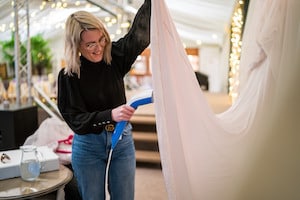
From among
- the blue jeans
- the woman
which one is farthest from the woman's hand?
the blue jeans

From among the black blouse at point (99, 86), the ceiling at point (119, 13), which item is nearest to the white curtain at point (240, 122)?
the black blouse at point (99, 86)

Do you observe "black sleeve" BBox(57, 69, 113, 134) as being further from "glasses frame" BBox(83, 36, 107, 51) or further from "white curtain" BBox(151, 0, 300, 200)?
"white curtain" BBox(151, 0, 300, 200)

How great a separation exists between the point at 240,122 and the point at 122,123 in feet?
1.57

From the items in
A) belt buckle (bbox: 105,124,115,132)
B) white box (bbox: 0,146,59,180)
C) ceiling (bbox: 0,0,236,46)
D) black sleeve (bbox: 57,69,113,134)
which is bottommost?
white box (bbox: 0,146,59,180)

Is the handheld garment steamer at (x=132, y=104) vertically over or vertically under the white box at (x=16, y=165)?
over

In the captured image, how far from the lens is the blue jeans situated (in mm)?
1350

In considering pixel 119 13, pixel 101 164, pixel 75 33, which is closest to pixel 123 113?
pixel 101 164

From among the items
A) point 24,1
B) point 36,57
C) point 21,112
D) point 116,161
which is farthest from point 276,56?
point 36,57

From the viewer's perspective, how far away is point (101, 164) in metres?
1.37

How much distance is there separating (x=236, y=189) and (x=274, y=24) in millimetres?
608

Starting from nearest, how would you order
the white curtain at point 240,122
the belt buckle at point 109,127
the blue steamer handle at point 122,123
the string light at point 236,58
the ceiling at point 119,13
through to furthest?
the white curtain at point 240,122 < the blue steamer handle at point 122,123 < the belt buckle at point 109,127 < the string light at point 236,58 < the ceiling at point 119,13

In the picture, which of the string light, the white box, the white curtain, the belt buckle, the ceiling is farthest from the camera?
the ceiling

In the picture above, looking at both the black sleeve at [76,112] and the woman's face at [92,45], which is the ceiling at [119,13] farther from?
the black sleeve at [76,112]

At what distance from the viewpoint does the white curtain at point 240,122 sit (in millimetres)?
871
